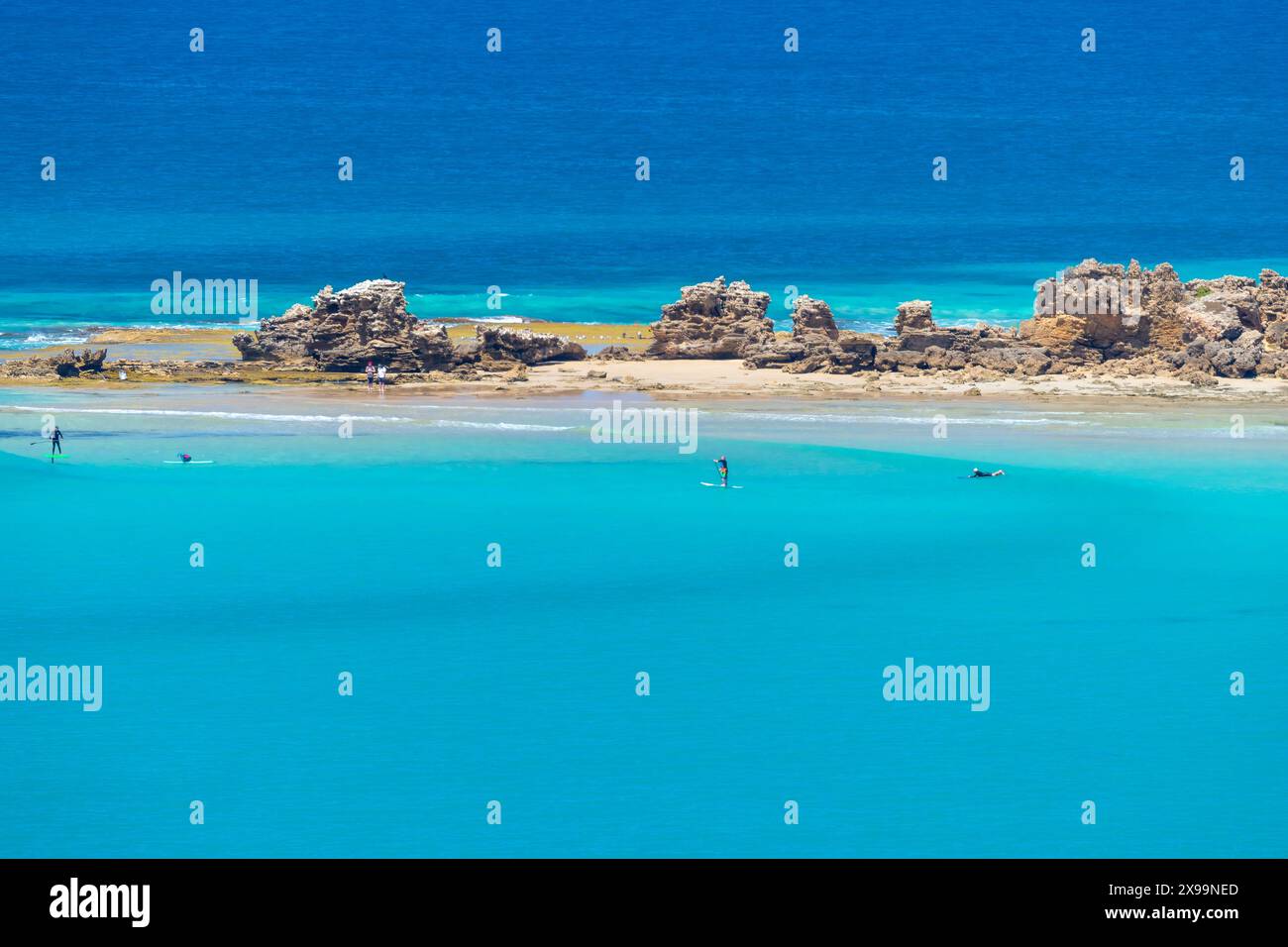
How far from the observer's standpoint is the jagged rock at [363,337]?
1597 inches

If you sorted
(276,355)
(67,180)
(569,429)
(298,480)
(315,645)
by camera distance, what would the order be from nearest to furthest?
(315,645) → (298,480) → (569,429) → (276,355) → (67,180)

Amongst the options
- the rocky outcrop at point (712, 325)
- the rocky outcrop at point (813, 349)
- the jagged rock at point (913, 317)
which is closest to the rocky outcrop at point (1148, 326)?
the jagged rock at point (913, 317)

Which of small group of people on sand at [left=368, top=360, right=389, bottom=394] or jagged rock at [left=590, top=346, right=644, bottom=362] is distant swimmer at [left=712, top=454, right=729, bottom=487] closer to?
small group of people on sand at [left=368, top=360, right=389, bottom=394]

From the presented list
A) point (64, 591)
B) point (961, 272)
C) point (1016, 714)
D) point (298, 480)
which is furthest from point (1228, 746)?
point (961, 272)

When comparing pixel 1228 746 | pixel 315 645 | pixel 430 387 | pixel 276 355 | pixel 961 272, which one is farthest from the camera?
pixel 961 272

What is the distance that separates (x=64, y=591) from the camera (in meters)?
20.6

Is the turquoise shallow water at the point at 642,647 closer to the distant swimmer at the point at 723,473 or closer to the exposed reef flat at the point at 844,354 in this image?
the distant swimmer at the point at 723,473

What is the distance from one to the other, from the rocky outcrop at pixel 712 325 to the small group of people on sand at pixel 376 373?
7184 millimetres

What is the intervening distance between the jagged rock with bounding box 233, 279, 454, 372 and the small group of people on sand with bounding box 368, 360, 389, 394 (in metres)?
0.14

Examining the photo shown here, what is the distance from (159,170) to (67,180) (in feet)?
15.1

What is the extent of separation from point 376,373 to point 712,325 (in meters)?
8.66

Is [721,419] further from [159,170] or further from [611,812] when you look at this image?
[159,170]

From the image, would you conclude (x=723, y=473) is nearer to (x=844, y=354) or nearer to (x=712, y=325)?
(x=844, y=354)

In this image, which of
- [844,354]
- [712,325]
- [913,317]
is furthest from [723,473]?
[712,325]
